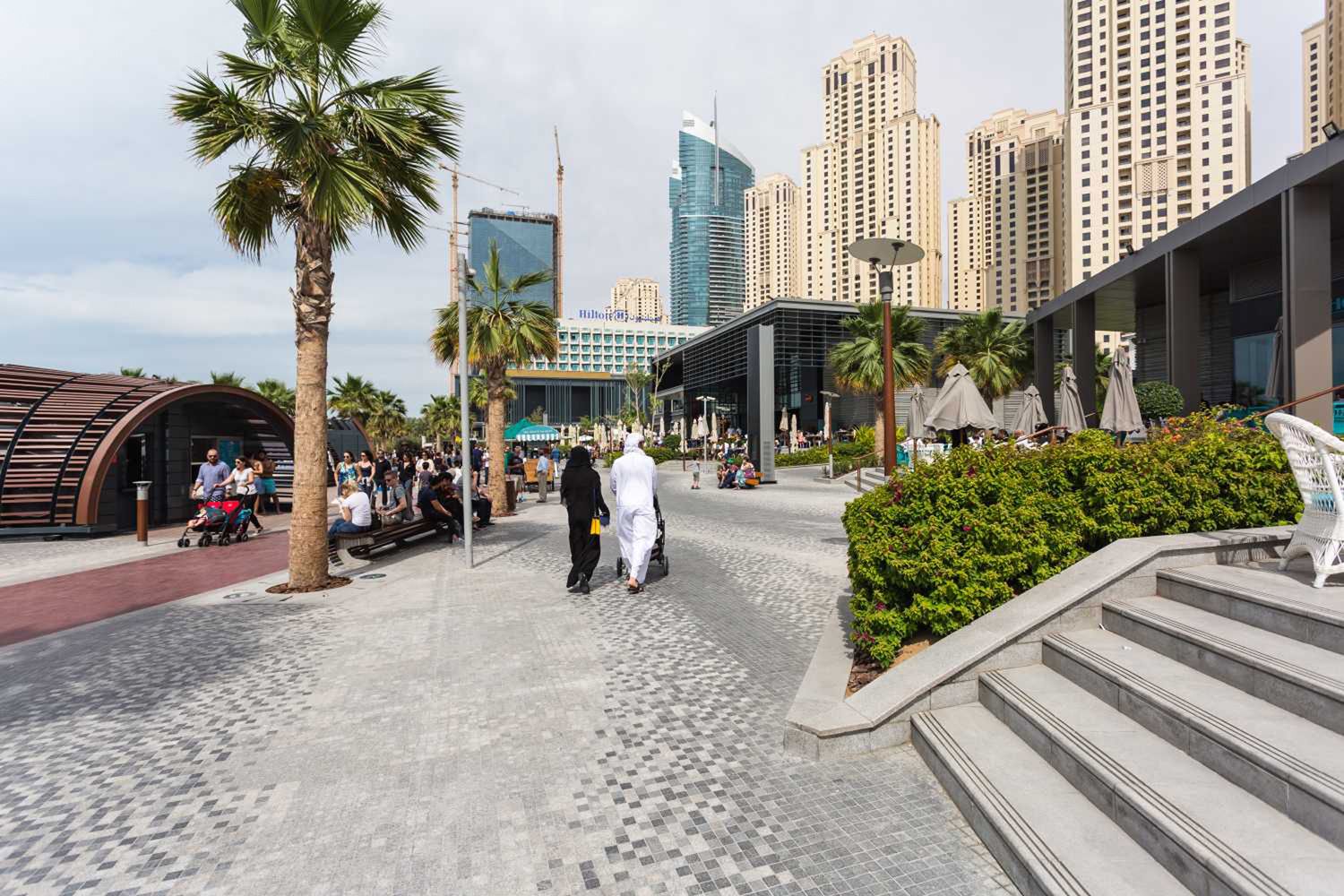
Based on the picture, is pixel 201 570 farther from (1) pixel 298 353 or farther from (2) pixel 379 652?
(2) pixel 379 652

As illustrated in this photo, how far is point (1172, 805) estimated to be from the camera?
7.92 feet

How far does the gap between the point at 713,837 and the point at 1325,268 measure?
16019 millimetres

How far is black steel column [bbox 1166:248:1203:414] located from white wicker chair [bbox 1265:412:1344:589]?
49.1 ft

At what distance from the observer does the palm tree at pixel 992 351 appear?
30.9 meters

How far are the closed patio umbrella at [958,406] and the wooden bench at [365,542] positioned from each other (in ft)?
30.7

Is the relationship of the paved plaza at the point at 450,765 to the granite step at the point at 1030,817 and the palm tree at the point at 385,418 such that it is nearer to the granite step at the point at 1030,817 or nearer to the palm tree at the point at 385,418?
the granite step at the point at 1030,817

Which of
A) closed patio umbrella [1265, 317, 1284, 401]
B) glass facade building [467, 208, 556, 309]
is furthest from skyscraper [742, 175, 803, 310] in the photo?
closed patio umbrella [1265, 317, 1284, 401]

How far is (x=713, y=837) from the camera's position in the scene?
286 cm

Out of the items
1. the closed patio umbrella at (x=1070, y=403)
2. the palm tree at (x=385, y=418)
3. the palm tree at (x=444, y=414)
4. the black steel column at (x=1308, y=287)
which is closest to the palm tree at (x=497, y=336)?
the closed patio umbrella at (x=1070, y=403)

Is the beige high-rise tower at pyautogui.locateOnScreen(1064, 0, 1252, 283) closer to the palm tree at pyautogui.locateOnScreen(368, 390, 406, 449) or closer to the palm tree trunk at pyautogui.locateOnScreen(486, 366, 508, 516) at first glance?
the palm tree at pyautogui.locateOnScreen(368, 390, 406, 449)

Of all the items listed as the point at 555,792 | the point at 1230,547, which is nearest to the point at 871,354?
the point at 1230,547

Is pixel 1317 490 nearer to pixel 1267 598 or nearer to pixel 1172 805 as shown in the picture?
pixel 1267 598

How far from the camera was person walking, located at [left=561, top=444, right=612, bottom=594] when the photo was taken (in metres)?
7.76

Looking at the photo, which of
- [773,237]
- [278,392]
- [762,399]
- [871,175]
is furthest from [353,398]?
[773,237]
